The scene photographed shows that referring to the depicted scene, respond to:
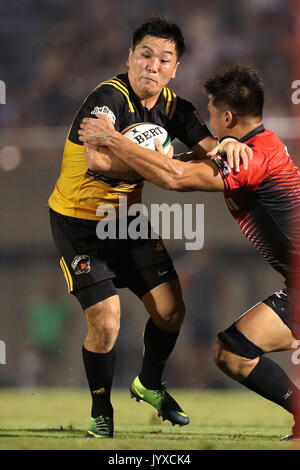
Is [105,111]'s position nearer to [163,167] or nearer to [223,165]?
[163,167]

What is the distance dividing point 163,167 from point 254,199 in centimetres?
60

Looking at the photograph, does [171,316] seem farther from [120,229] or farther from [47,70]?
[47,70]

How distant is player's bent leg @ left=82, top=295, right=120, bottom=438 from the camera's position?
504 centimetres

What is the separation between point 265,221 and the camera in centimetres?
483

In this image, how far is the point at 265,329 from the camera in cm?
473

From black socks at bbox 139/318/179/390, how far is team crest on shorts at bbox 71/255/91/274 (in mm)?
664

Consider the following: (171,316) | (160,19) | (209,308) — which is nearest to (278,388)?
(171,316)

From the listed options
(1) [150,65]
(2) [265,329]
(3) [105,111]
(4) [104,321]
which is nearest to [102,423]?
(4) [104,321]

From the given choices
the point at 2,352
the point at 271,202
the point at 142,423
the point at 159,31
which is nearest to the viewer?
the point at 271,202

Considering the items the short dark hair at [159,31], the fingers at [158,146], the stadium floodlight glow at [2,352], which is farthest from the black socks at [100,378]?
the stadium floodlight glow at [2,352]

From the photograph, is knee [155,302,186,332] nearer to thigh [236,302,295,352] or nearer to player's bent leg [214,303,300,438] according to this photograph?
player's bent leg [214,303,300,438]

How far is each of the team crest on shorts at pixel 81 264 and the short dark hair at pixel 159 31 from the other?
1.44 m

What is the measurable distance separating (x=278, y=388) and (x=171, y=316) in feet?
2.94

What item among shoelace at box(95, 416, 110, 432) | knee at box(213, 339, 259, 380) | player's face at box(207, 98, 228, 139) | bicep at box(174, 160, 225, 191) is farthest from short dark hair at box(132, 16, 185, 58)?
shoelace at box(95, 416, 110, 432)
